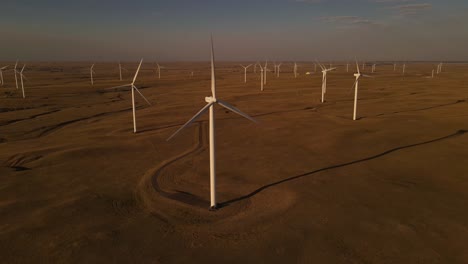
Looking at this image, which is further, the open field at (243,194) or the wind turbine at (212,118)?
the wind turbine at (212,118)

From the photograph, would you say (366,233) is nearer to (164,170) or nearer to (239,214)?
(239,214)

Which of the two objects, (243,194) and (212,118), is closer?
(212,118)

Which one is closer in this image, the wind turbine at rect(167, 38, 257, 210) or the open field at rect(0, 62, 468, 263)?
the open field at rect(0, 62, 468, 263)

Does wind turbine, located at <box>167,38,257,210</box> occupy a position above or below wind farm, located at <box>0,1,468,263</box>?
above

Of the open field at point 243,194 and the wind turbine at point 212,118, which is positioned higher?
the wind turbine at point 212,118

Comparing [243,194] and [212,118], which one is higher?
[212,118]

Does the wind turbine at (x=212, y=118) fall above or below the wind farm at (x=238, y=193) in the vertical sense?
above

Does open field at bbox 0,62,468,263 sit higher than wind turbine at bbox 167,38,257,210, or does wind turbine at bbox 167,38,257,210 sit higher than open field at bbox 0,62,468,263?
wind turbine at bbox 167,38,257,210

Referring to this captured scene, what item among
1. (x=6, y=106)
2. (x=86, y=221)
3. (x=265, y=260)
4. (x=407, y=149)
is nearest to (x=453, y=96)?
(x=407, y=149)
